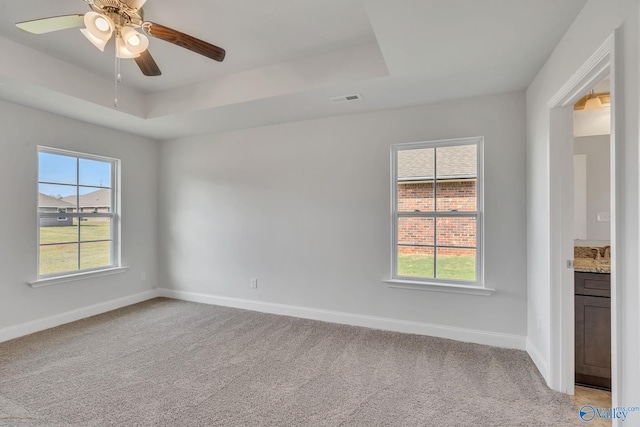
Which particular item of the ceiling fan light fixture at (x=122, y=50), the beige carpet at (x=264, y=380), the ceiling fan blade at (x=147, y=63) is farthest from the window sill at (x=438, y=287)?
the ceiling fan light fixture at (x=122, y=50)

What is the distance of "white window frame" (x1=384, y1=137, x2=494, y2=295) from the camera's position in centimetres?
301

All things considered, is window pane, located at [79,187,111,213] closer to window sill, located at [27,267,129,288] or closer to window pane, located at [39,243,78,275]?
window pane, located at [39,243,78,275]

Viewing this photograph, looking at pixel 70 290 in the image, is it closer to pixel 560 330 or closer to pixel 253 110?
pixel 253 110

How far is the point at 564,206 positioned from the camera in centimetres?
214

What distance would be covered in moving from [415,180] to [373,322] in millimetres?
1642

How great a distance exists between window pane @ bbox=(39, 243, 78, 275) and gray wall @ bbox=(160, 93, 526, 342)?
1.15 m

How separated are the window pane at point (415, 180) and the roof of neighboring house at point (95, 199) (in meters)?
3.85

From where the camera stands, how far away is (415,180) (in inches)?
129

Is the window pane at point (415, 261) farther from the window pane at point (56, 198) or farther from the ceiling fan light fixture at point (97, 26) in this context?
the window pane at point (56, 198)

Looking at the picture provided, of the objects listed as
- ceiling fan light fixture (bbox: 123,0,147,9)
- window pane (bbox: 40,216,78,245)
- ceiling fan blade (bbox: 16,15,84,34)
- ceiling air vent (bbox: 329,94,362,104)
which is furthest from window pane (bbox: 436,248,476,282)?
window pane (bbox: 40,216,78,245)

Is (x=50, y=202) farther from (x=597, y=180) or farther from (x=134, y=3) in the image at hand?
(x=597, y=180)

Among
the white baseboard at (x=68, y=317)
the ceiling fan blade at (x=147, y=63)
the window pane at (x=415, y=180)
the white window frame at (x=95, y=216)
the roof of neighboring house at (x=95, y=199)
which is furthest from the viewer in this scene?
the roof of neighboring house at (x=95, y=199)

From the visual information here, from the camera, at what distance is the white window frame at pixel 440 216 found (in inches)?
119

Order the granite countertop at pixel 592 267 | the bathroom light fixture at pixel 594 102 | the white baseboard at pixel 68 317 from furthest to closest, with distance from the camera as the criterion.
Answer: the white baseboard at pixel 68 317
the bathroom light fixture at pixel 594 102
the granite countertop at pixel 592 267
